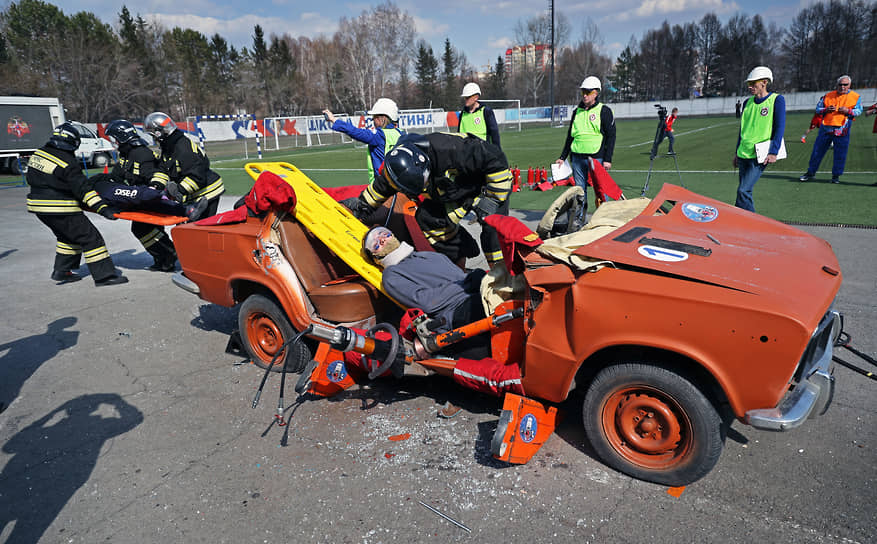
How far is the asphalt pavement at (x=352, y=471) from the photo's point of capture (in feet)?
7.60

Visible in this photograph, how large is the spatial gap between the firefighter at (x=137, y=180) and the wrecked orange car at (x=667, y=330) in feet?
15.2

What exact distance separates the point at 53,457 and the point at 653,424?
3396mm

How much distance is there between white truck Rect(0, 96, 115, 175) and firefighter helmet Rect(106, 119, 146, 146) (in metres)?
17.1

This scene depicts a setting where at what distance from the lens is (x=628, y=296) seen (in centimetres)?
229

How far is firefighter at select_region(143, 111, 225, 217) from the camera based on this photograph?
6238mm

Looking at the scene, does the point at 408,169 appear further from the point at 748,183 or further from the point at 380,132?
the point at 748,183

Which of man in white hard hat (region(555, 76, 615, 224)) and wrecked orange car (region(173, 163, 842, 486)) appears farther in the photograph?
man in white hard hat (region(555, 76, 615, 224))

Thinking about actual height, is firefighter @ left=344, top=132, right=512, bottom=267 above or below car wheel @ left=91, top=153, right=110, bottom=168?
below

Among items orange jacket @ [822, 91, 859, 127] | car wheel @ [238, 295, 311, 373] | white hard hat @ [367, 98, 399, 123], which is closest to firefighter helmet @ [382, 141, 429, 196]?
car wheel @ [238, 295, 311, 373]

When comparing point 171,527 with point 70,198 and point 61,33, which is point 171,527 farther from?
point 61,33

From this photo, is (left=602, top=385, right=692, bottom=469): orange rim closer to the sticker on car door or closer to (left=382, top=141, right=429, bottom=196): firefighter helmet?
the sticker on car door

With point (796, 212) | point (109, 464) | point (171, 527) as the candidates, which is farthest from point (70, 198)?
point (796, 212)

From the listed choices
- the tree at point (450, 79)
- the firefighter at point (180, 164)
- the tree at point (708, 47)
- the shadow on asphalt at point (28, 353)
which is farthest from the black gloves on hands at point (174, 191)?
the tree at point (708, 47)

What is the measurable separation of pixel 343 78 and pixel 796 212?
59.5 meters
